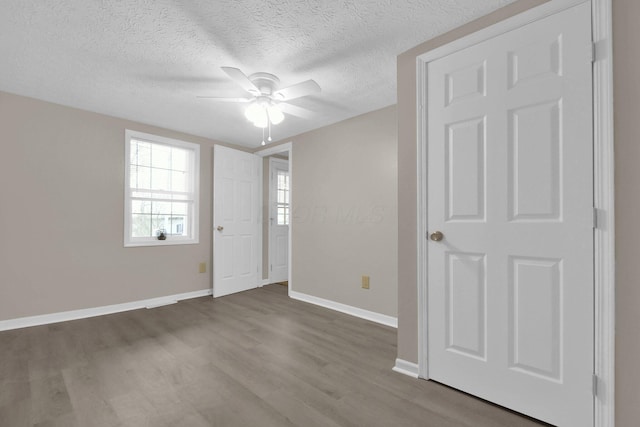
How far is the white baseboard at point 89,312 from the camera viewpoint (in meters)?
2.80

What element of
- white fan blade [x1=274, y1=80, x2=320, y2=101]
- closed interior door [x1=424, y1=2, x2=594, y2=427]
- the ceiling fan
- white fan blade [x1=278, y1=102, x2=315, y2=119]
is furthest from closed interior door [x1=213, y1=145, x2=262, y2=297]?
closed interior door [x1=424, y1=2, x2=594, y2=427]

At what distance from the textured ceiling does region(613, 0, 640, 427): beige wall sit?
2.16ft

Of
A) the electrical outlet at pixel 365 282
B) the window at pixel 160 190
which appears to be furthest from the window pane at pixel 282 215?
the electrical outlet at pixel 365 282

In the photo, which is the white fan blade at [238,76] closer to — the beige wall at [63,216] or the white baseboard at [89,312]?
the beige wall at [63,216]

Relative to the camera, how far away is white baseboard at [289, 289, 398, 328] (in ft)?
9.85

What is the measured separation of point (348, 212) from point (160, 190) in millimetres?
2498

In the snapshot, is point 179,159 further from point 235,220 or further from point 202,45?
point 202,45

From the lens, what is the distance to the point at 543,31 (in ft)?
5.00

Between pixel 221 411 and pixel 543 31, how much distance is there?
269cm

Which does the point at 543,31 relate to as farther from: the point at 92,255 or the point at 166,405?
the point at 92,255

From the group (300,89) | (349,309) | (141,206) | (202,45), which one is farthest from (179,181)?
(349,309)

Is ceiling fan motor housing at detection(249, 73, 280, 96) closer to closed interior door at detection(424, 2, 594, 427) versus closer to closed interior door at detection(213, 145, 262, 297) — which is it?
closed interior door at detection(424, 2, 594, 427)

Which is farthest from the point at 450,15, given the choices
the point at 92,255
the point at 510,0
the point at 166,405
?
the point at 92,255

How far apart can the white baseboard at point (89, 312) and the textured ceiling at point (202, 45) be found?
2.23m
